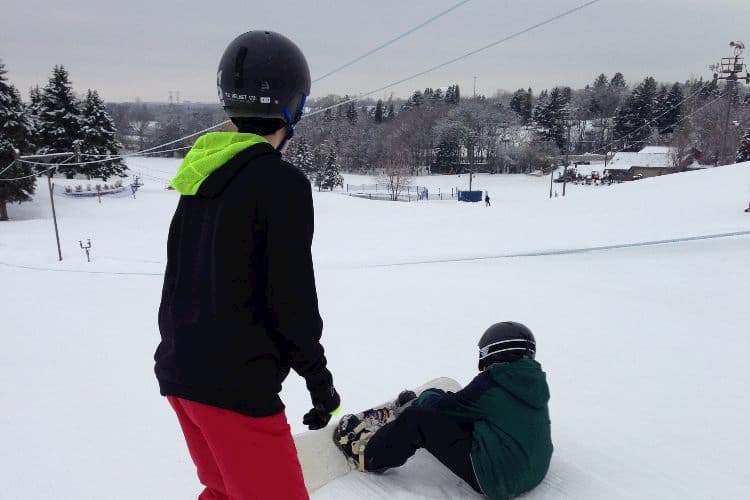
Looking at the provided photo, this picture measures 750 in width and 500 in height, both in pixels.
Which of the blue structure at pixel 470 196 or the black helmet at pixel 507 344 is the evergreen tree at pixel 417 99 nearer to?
the blue structure at pixel 470 196

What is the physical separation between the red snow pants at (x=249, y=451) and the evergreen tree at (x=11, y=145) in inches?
1279

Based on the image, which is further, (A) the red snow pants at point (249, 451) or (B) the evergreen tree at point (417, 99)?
(B) the evergreen tree at point (417, 99)

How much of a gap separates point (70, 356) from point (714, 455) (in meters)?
6.27

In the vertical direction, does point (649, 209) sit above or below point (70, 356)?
above

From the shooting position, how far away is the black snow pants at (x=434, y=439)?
2.52m

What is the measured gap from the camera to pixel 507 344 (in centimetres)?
257

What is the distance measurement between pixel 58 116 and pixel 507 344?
44.9m

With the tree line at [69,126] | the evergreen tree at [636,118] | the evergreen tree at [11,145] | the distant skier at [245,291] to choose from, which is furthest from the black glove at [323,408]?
the evergreen tree at [636,118]

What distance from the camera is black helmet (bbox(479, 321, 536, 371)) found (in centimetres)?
257

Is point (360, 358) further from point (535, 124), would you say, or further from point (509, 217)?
point (535, 124)

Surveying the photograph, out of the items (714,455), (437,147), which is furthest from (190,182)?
(437,147)

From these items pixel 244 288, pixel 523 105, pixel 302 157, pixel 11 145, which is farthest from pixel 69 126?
pixel 523 105

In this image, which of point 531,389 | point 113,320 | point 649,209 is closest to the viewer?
point 531,389

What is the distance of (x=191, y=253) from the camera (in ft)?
4.87
